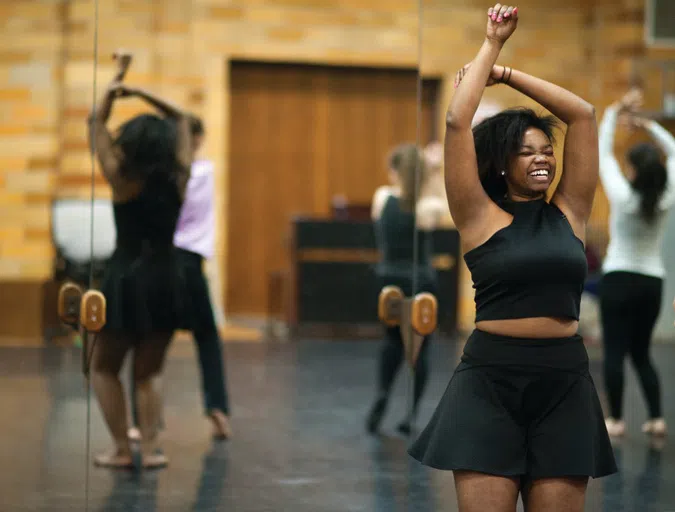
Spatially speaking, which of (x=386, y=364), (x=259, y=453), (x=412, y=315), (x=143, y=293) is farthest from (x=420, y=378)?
(x=143, y=293)

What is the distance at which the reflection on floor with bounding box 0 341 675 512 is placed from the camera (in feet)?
13.4

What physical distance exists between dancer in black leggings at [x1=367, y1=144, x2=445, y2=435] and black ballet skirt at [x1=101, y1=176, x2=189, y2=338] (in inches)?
49.5

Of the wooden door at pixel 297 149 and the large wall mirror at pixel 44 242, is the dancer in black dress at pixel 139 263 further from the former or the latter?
the wooden door at pixel 297 149

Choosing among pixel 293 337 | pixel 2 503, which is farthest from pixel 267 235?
pixel 2 503

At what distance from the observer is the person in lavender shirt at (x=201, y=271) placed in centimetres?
513

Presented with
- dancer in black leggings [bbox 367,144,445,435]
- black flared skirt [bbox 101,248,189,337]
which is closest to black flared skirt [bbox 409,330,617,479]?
black flared skirt [bbox 101,248,189,337]

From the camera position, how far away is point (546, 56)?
475 cm

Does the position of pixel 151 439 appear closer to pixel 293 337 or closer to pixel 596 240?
pixel 596 240

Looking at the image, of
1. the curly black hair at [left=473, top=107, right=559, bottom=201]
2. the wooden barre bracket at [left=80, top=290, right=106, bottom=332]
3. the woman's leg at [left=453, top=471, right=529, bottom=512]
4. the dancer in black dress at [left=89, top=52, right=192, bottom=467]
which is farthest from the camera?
the dancer in black dress at [left=89, top=52, right=192, bottom=467]

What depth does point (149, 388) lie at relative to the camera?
4.66m

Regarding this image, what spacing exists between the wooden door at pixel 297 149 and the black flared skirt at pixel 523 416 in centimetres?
786

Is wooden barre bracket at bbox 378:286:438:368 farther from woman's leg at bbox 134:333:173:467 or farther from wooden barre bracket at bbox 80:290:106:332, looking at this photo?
wooden barre bracket at bbox 80:290:106:332

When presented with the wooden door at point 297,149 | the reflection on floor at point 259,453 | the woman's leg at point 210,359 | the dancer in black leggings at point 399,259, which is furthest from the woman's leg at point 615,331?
the wooden door at point 297,149

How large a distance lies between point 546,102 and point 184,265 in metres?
2.64
